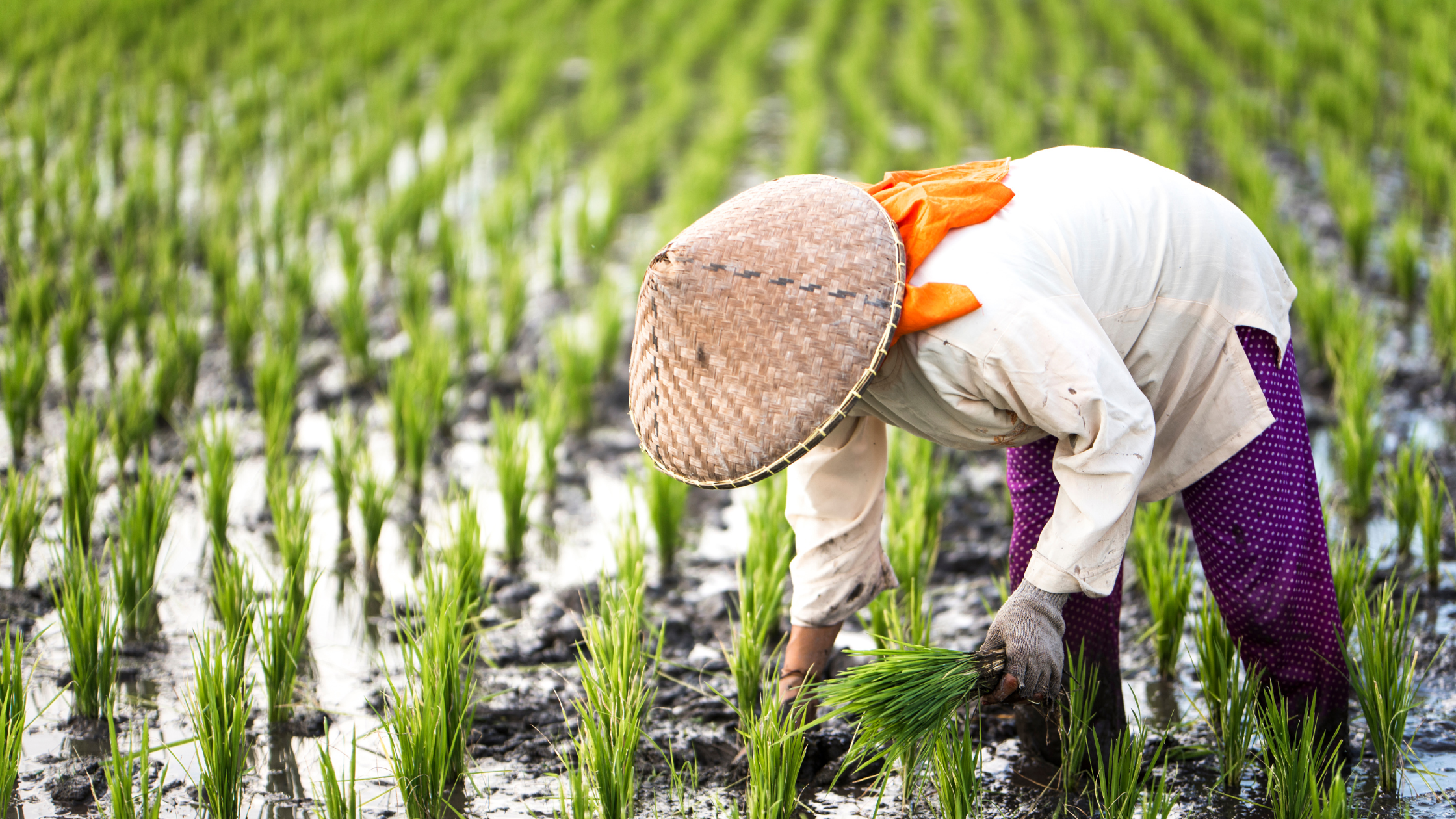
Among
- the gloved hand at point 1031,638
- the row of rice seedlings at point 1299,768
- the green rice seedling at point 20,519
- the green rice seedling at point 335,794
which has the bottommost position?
the row of rice seedlings at point 1299,768

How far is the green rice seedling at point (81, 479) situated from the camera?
247cm

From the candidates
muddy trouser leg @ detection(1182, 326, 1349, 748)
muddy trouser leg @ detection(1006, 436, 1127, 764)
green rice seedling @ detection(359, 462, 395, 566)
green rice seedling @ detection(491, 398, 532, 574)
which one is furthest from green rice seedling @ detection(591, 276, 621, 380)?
muddy trouser leg @ detection(1182, 326, 1349, 748)

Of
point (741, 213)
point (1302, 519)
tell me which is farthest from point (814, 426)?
point (1302, 519)

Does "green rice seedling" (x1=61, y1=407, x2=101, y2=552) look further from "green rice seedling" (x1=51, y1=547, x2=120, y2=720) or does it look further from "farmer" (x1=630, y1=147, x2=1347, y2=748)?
"farmer" (x1=630, y1=147, x2=1347, y2=748)

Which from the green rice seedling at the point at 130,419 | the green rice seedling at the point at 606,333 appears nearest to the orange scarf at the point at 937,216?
the green rice seedling at the point at 606,333

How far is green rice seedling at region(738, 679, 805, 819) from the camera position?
173 centimetres

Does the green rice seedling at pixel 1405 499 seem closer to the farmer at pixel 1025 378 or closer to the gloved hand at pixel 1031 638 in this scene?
the farmer at pixel 1025 378

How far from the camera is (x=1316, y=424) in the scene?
327 cm

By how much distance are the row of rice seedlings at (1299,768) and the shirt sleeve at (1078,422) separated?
418 millimetres

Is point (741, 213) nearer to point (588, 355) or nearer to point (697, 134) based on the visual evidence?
point (588, 355)

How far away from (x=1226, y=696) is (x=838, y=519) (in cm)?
76

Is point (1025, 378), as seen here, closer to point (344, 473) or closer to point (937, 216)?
point (937, 216)

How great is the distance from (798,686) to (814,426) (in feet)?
2.25

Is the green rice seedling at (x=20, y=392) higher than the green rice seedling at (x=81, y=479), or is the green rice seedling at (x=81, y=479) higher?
the green rice seedling at (x=20, y=392)
